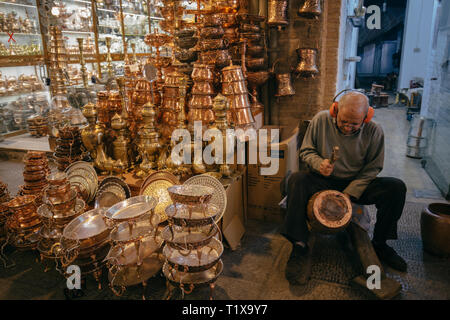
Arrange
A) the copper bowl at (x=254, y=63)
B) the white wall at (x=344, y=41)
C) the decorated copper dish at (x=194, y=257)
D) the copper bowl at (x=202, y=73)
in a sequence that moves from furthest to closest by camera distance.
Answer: the white wall at (x=344, y=41) → the copper bowl at (x=254, y=63) → the copper bowl at (x=202, y=73) → the decorated copper dish at (x=194, y=257)

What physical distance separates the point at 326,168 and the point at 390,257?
851mm

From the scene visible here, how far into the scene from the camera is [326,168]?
239cm

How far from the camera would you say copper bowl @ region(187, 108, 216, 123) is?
3.34 m

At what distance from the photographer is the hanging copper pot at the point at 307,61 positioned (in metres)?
3.88

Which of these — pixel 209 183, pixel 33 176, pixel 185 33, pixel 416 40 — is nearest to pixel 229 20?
pixel 185 33

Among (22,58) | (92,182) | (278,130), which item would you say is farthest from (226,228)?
(22,58)

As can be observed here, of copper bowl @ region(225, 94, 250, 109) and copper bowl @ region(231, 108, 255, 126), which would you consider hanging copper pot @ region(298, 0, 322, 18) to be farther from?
copper bowl @ region(231, 108, 255, 126)

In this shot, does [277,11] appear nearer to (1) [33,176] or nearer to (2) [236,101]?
(2) [236,101]

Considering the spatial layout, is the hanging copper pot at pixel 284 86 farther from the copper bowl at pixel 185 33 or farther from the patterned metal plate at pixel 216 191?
the patterned metal plate at pixel 216 191

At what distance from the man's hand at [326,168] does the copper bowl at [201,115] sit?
1.36 m

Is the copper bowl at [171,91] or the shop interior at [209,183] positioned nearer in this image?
the shop interior at [209,183]

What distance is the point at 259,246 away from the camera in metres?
2.78

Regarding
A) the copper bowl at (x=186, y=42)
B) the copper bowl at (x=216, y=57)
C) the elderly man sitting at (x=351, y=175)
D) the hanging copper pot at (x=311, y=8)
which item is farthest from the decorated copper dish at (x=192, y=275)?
the hanging copper pot at (x=311, y=8)
